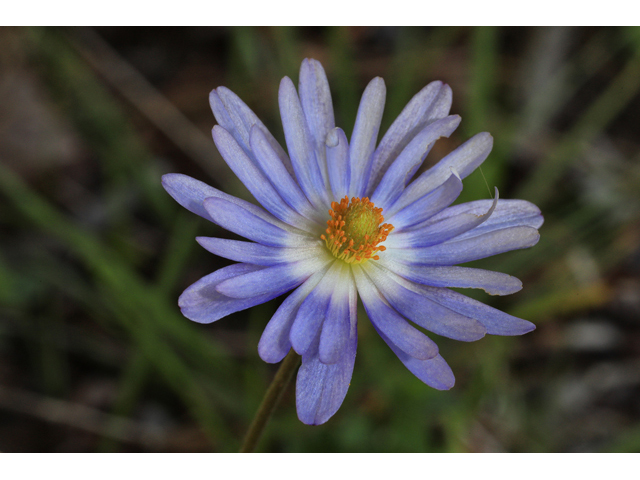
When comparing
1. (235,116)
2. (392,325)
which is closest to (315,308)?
(392,325)

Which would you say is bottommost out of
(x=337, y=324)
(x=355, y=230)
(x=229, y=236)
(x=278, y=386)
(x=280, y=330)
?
(x=278, y=386)

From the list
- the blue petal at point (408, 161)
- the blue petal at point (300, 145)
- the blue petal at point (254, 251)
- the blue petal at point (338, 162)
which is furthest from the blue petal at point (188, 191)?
the blue petal at point (408, 161)

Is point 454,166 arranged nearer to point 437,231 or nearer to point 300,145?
point 437,231

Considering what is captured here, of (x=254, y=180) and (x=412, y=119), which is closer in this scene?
(x=254, y=180)

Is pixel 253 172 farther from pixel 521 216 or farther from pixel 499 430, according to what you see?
pixel 499 430

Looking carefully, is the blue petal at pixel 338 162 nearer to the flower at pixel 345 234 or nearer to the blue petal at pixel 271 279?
the flower at pixel 345 234

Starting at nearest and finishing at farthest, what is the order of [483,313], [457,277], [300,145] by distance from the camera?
[483,313], [457,277], [300,145]

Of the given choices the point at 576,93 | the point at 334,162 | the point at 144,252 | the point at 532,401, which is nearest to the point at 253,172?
the point at 334,162
